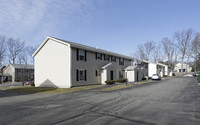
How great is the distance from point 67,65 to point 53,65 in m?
2.95

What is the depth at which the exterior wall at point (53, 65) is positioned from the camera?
1948 cm

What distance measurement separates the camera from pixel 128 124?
5.28 m

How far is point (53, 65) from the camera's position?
68.9 ft

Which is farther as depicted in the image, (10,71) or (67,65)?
(10,71)

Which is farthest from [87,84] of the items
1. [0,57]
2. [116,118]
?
[0,57]

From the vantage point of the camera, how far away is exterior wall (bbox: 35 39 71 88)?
19.5 m

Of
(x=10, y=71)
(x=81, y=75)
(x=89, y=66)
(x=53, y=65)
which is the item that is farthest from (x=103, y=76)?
(x=10, y=71)

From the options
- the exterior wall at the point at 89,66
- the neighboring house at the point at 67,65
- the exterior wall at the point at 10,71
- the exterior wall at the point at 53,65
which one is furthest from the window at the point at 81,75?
the exterior wall at the point at 10,71

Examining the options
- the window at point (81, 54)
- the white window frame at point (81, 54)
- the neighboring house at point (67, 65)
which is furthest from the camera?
the white window frame at point (81, 54)

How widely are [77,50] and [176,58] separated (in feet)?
190

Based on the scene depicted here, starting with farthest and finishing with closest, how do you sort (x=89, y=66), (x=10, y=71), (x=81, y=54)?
(x=10, y=71)
(x=89, y=66)
(x=81, y=54)

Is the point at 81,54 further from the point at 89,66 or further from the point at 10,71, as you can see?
the point at 10,71

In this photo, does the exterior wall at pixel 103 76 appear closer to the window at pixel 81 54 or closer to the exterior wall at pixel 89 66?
the exterior wall at pixel 89 66

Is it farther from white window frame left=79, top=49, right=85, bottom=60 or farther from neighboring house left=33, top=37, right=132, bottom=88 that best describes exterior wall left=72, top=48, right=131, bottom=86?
white window frame left=79, top=49, right=85, bottom=60
